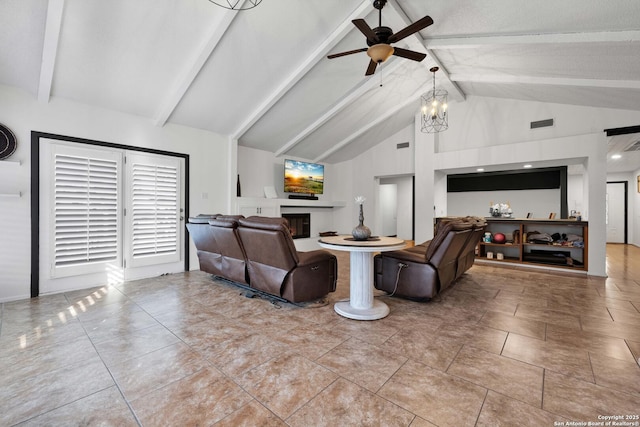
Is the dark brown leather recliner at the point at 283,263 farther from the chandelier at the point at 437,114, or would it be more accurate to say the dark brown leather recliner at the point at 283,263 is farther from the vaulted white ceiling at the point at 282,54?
the chandelier at the point at 437,114

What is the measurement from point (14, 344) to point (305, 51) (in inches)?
170

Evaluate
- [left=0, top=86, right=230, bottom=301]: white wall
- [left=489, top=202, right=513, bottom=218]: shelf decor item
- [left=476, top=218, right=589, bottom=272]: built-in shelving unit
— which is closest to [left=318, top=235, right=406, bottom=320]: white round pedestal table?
[left=0, top=86, right=230, bottom=301]: white wall

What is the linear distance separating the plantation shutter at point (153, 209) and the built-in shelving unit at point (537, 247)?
583cm

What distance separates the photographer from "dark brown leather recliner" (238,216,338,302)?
111 inches

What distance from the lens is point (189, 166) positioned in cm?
489

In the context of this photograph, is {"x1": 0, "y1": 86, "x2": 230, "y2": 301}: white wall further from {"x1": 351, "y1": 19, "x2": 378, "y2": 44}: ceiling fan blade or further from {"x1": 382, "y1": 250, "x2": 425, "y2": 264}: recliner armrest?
{"x1": 382, "y1": 250, "x2": 425, "y2": 264}: recliner armrest

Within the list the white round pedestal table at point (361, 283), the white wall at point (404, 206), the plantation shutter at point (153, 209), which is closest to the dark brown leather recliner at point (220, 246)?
the plantation shutter at point (153, 209)

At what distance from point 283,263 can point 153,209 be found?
283 cm

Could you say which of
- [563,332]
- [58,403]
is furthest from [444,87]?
[58,403]

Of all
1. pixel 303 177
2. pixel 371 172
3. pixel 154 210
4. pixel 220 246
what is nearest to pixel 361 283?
pixel 220 246

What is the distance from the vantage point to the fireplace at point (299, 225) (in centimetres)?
736

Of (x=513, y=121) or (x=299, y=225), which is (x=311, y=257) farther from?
(x=513, y=121)

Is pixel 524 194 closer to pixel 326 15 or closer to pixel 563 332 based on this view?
pixel 563 332

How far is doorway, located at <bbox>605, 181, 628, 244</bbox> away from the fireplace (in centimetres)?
924
